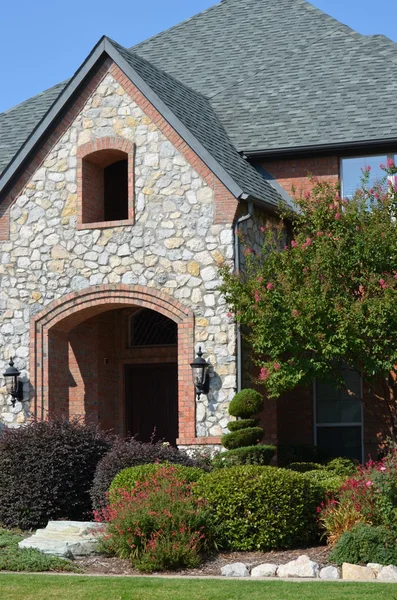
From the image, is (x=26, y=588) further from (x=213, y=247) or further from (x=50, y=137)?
A: (x=50, y=137)

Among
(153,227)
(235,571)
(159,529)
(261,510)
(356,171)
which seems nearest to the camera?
(235,571)

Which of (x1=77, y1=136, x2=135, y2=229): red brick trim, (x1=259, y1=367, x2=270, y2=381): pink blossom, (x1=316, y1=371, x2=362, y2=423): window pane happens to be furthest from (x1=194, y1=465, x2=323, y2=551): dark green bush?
(x1=77, y1=136, x2=135, y2=229): red brick trim

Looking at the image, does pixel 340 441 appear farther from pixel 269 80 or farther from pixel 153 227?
pixel 269 80

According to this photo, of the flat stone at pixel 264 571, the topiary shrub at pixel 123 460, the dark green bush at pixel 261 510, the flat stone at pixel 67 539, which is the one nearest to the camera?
the flat stone at pixel 264 571

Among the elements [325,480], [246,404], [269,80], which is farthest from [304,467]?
[269,80]

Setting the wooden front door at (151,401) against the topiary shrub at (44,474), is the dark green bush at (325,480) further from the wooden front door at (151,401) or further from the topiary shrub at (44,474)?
the wooden front door at (151,401)

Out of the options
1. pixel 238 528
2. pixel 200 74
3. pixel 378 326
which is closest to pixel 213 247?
pixel 378 326

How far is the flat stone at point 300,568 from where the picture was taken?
12.5 m

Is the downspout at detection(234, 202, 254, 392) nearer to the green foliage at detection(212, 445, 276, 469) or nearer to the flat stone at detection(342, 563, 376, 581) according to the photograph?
the green foliage at detection(212, 445, 276, 469)

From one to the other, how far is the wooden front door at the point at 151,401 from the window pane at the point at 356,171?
540cm

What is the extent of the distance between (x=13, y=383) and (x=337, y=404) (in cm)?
680

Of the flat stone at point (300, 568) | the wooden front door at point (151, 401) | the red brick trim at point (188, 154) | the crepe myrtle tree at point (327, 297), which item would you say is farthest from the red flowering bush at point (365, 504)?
the wooden front door at point (151, 401)

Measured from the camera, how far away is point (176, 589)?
11195 millimetres

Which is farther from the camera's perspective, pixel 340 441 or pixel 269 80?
pixel 269 80
